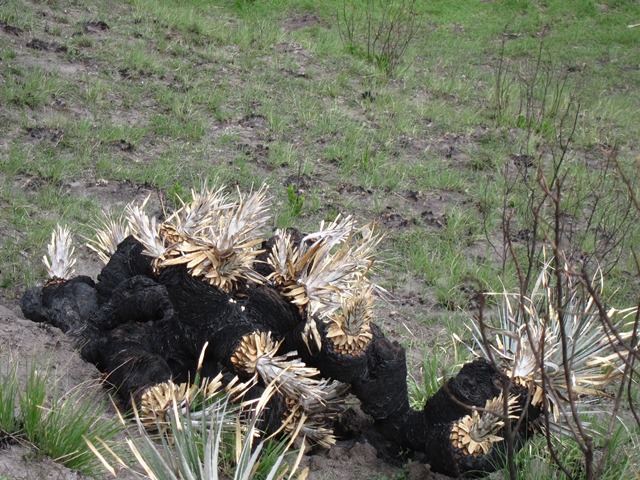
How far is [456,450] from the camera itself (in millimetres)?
3043

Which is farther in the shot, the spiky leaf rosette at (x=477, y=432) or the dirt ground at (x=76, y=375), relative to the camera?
the dirt ground at (x=76, y=375)

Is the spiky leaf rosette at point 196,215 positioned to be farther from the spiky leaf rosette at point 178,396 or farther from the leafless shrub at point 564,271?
the leafless shrub at point 564,271

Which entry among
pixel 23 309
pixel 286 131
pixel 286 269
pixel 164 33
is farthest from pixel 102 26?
pixel 286 269

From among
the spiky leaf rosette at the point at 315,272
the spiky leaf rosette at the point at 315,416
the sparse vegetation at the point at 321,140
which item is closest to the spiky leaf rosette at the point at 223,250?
the spiky leaf rosette at the point at 315,272

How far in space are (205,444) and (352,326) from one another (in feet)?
2.76

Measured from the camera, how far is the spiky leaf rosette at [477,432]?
3033 millimetres

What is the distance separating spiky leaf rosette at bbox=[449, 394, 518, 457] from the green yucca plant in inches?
24.9

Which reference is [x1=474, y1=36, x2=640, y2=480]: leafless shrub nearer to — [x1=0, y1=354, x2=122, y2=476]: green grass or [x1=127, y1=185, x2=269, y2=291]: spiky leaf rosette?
[x1=127, y1=185, x2=269, y2=291]: spiky leaf rosette

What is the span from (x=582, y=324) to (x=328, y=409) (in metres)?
1.04

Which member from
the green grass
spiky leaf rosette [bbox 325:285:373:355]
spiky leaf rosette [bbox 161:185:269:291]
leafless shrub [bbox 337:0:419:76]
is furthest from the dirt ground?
leafless shrub [bbox 337:0:419:76]

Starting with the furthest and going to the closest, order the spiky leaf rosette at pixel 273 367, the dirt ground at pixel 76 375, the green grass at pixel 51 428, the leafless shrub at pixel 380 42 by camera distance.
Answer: the leafless shrub at pixel 380 42
the dirt ground at pixel 76 375
the spiky leaf rosette at pixel 273 367
the green grass at pixel 51 428

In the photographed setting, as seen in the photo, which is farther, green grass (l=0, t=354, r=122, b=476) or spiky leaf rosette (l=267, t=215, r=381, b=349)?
spiky leaf rosette (l=267, t=215, r=381, b=349)

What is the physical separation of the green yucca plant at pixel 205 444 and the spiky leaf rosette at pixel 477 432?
0.63 metres

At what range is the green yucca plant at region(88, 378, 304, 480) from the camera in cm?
231
